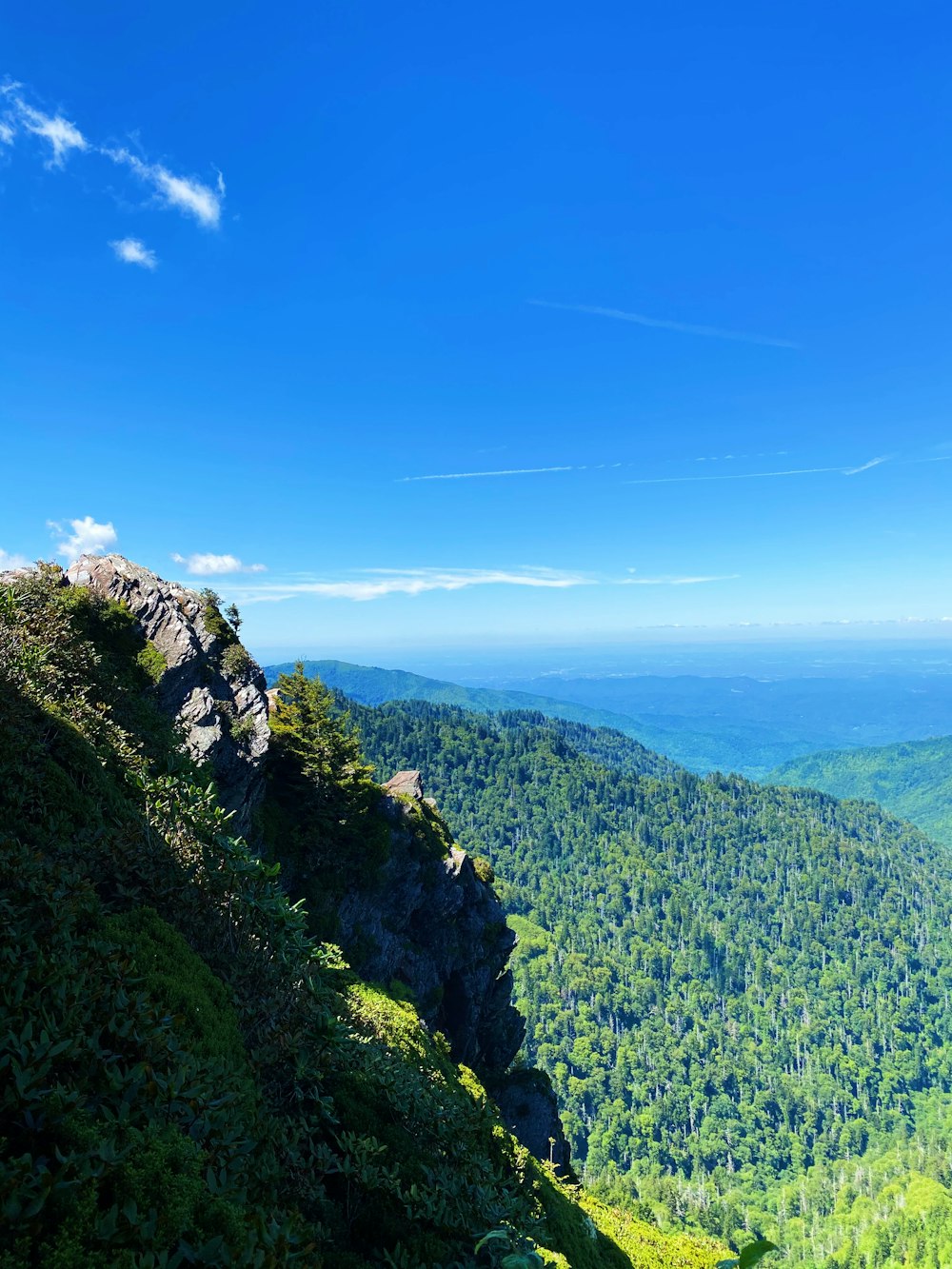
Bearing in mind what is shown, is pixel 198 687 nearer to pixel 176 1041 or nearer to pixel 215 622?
pixel 215 622

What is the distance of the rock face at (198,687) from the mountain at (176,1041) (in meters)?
0.12

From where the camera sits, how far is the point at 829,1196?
12094cm

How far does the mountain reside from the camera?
14.5ft

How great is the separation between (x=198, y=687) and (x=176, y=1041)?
19254 millimetres

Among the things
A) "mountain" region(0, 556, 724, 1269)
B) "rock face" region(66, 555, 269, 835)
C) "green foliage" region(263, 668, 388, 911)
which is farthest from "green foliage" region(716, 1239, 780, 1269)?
"green foliage" region(263, 668, 388, 911)

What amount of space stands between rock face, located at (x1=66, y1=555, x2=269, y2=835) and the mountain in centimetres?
12

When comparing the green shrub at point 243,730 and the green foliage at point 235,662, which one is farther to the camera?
the green foliage at point 235,662

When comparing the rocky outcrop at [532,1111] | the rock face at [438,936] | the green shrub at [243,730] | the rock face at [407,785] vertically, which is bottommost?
the rocky outcrop at [532,1111]

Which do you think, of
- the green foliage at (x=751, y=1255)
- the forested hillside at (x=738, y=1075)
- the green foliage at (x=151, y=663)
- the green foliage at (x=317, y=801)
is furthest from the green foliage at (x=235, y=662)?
the forested hillside at (x=738, y=1075)

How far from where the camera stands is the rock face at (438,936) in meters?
28.3

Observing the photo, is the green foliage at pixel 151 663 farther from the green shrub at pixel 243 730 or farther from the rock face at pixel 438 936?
the rock face at pixel 438 936

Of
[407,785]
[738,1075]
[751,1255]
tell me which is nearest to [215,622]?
[407,785]

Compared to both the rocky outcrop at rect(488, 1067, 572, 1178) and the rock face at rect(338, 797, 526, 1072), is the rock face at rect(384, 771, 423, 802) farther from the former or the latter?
the rocky outcrop at rect(488, 1067, 572, 1178)

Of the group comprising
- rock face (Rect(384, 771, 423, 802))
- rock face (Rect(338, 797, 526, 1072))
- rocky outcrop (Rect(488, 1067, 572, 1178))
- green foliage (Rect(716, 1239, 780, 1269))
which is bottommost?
rocky outcrop (Rect(488, 1067, 572, 1178))
